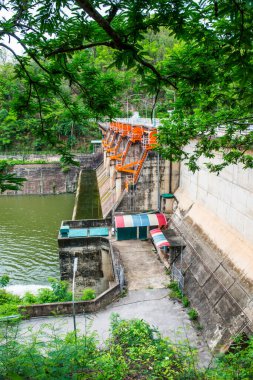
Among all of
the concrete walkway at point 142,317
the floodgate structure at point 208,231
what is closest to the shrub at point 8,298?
the concrete walkway at point 142,317

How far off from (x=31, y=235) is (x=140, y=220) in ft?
28.1

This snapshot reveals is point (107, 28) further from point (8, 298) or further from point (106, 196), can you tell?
point (106, 196)

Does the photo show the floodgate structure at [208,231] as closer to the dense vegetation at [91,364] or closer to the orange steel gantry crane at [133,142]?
the orange steel gantry crane at [133,142]

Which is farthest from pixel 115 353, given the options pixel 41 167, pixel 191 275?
pixel 41 167

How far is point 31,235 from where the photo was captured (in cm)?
2136

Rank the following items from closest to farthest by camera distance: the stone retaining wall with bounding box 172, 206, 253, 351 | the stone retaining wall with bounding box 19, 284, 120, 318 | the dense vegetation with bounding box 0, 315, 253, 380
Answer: the dense vegetation with bounding box 0, 315, 253, 380 → the stone retaining wall with bounding box 172, 206, 253, 351 → the stone retaining wall with bounding box 19, 284, 120, 318

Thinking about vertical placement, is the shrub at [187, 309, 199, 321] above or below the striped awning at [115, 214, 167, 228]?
below

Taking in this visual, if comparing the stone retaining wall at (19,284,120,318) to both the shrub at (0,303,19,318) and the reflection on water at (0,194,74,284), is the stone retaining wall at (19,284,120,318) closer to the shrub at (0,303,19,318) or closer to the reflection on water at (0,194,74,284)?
the shrub at (0,303,19,318)

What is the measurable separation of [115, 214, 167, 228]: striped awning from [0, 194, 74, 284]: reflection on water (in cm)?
411

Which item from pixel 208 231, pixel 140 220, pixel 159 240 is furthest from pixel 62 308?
pixel 140 220

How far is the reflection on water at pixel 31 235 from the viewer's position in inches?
658

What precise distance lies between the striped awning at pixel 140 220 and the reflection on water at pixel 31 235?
13.5ft

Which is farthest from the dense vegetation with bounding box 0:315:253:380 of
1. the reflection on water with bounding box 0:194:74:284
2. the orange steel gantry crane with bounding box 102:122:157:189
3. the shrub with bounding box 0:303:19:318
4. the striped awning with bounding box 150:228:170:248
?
the reflection on water with bounding box 0:194:74:284

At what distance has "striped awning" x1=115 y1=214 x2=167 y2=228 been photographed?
15711 mm
